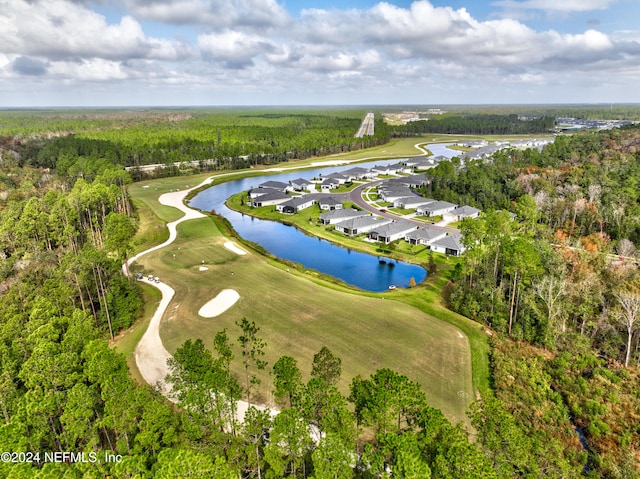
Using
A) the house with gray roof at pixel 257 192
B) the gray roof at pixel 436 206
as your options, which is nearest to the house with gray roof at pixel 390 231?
the gray roof at pixel 436 206

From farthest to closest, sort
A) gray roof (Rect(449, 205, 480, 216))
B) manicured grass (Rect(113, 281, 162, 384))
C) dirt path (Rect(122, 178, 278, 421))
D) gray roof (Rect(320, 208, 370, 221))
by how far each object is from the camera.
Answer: gray roof (Rect(449, 205, 480, 216)), gray roof (Rect(320, 208, 370, 221)), manicured grass (Rect(113, 281, 162, 384)), dirt path (Rect(122, 178, 278, 421))

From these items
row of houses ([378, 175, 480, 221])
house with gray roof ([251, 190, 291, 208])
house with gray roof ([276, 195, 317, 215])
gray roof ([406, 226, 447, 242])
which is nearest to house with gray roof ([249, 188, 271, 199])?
house with gray roof ([251, 190, 291, 208])

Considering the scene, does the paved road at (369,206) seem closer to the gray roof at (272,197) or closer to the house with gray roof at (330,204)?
the house with gray roof at (330,204)

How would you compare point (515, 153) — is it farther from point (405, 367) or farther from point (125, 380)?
point (125, 380)

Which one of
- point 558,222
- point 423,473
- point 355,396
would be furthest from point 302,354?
point 558,222

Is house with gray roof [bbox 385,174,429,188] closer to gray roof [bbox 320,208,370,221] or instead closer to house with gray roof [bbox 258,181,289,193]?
house with gray roof [bbox 258,181,289,193]

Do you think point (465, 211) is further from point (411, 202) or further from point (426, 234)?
point (426, 234)
